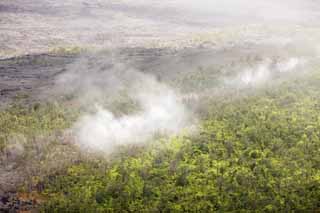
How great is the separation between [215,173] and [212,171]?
154 millimetres

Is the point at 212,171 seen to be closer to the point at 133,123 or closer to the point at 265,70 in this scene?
the point at 133,123

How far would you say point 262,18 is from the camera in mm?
44375

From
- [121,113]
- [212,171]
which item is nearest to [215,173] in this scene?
[212,171]

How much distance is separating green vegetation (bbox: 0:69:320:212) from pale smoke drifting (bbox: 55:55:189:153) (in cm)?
94

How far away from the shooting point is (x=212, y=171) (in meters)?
12.2

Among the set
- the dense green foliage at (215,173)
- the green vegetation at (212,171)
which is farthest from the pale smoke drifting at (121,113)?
the dense green foliage at (215,173)

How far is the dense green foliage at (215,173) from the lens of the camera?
10.9 m

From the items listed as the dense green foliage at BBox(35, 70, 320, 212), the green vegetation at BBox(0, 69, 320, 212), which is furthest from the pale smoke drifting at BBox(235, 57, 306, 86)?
the dense green foliage at BBox(35, 70, 320, 212)

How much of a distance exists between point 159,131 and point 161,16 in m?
30.5

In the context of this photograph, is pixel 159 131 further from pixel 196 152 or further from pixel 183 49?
pixel 183 49

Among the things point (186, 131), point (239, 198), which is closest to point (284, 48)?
point (186, 131)

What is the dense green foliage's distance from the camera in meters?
10.9

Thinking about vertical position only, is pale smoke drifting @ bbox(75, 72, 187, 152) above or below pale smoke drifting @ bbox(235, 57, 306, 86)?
below

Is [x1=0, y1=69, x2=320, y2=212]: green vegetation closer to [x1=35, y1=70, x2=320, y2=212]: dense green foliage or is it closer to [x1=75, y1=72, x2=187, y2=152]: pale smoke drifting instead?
[x1=35, y1=70, x2=320, y2=212]: dense green foliage
